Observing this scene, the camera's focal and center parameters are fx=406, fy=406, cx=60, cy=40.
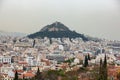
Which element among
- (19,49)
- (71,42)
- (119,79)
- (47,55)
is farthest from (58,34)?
(119,79)

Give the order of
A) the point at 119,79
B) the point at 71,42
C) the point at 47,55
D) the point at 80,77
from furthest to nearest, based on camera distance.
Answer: the point at 71,42, the point at 47,55, the point at 80,77, the point at 119,79

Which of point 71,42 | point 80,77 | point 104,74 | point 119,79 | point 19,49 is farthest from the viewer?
point 71,42

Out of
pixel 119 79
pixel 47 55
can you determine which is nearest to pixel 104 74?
pixel 119 79

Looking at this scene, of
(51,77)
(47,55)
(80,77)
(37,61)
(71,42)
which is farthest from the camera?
(71,42)

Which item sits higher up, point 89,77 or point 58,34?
point 58,34

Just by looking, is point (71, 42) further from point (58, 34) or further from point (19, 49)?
point (19, 49)

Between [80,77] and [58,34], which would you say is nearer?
[80,77]

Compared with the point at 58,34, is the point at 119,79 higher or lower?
lower

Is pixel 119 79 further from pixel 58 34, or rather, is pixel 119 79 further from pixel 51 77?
pixel 58 34

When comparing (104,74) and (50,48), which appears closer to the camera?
(104,74)
